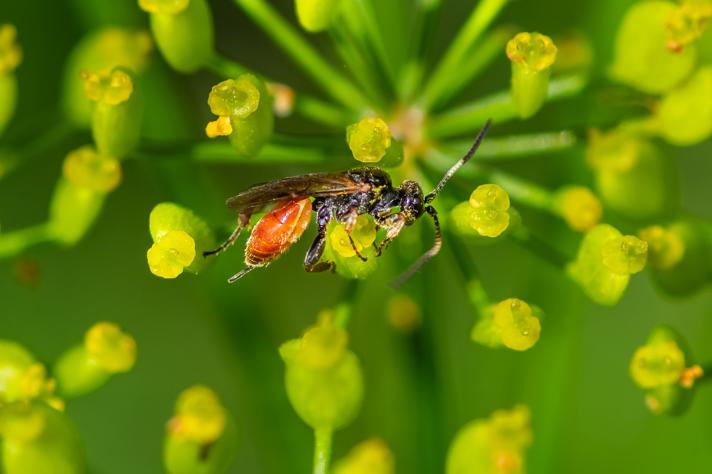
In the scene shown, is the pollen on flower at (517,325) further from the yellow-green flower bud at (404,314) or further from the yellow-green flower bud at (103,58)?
the yellow-green flower bud at (103,58)

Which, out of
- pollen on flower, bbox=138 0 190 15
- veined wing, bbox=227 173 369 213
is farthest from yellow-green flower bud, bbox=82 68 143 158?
veined wing, bbox=227 173 369 213

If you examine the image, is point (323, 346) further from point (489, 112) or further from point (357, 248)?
point (489, 112)

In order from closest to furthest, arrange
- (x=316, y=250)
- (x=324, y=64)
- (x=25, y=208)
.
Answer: (x=316, y=250) < (x=324, y=64) < (x=25, y=208)

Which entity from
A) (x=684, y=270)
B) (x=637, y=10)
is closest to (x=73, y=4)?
(x=637, y=10)

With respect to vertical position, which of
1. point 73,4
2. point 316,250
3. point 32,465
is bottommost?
point 32,465

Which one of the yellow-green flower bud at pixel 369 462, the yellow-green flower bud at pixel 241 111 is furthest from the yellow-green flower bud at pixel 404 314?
the yellow-green flower bud at pixel 241 111

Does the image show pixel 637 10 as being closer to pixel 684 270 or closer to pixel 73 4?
pixel 684 270

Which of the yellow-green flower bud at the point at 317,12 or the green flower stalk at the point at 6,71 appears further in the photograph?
the green flower stalk at the point at 6,71

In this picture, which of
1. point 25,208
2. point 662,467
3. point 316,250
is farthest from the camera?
point 25,208
